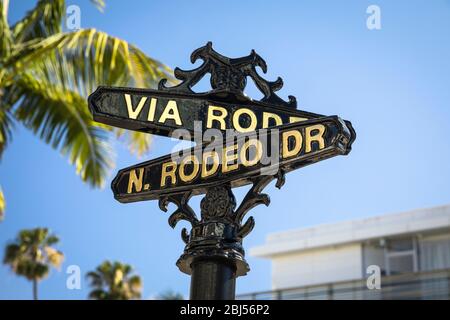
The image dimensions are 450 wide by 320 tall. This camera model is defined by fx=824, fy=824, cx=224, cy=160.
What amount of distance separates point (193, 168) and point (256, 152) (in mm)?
340

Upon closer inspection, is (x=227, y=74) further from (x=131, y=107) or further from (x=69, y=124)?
(x=69, y=124)

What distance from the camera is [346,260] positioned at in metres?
29.1

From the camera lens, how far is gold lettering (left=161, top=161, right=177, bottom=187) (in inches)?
161

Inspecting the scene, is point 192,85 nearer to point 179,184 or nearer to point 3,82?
point 179,184

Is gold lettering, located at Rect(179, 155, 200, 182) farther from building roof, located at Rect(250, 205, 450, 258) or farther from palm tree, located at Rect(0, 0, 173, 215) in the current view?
building roof, located at Rect(250, 205, 450, 258)

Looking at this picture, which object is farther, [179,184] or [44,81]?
[44,81]

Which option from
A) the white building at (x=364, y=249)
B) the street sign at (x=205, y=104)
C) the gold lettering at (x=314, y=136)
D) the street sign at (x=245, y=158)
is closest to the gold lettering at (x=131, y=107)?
the street sign at (x=205, y=104)

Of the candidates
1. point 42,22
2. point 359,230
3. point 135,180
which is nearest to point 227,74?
point 135,180

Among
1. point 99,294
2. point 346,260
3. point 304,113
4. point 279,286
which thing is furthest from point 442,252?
point 304,113

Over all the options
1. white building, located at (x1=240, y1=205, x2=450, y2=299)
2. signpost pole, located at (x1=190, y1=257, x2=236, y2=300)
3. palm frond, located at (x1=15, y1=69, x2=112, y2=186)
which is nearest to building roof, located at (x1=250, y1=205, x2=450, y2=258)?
white building, located at (x1=240, y1=205, x2=450, y2=299)

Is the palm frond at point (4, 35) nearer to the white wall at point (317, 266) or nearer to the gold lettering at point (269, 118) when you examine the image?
the gold lettering at point (269, 118)
